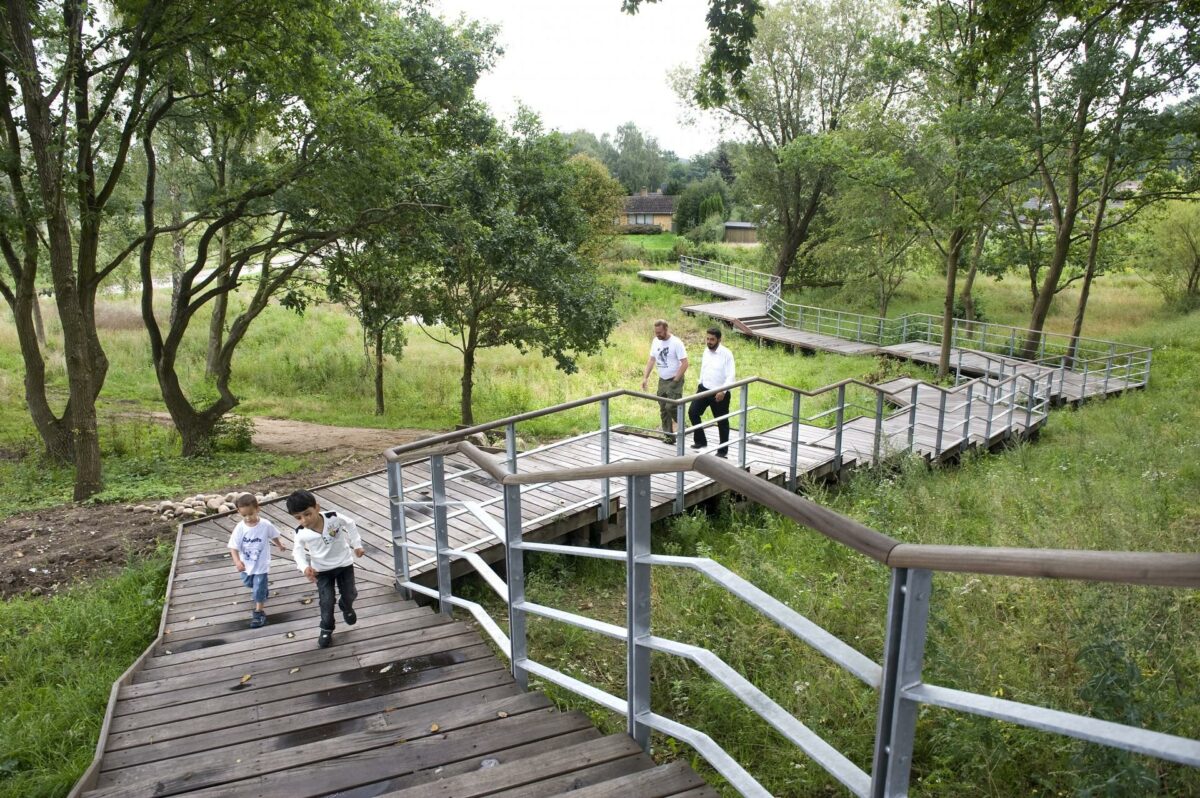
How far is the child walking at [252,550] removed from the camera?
17.8 ft

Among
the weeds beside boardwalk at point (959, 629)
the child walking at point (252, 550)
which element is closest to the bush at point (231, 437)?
the weeds beside boardwalk at point (959, 629)

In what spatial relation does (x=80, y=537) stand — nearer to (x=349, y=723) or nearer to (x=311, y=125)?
(x=349, y=723)

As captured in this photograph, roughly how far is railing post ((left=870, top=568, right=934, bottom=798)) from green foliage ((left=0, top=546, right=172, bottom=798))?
409 cm

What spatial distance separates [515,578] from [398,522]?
1943 millimetres

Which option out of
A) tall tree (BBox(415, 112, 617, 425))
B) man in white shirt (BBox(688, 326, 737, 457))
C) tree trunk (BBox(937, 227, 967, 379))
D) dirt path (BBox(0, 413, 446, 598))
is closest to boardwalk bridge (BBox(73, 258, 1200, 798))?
dirt path (BBox(0, 413, 446, 598))

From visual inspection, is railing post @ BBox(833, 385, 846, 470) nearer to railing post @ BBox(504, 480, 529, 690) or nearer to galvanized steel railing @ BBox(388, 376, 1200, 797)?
railing post @ BBox(504, 480, 529, 690)

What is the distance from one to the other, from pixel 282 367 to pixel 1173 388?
2281 cm

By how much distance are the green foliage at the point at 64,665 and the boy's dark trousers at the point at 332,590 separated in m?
1.32

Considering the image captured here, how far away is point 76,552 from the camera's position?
7617 millimetres

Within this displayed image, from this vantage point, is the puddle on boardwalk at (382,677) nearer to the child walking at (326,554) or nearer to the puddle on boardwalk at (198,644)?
the child walking at (326,554)

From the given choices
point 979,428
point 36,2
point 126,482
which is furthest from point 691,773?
point 36,2

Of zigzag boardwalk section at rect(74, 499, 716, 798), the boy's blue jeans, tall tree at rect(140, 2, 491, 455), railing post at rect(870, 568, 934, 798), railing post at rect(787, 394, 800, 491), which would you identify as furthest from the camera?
tall tree at rect(140, 2, 491, 455)

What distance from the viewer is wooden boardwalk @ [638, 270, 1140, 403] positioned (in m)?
16.3

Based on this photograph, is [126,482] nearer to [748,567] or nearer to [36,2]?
[36,2]
